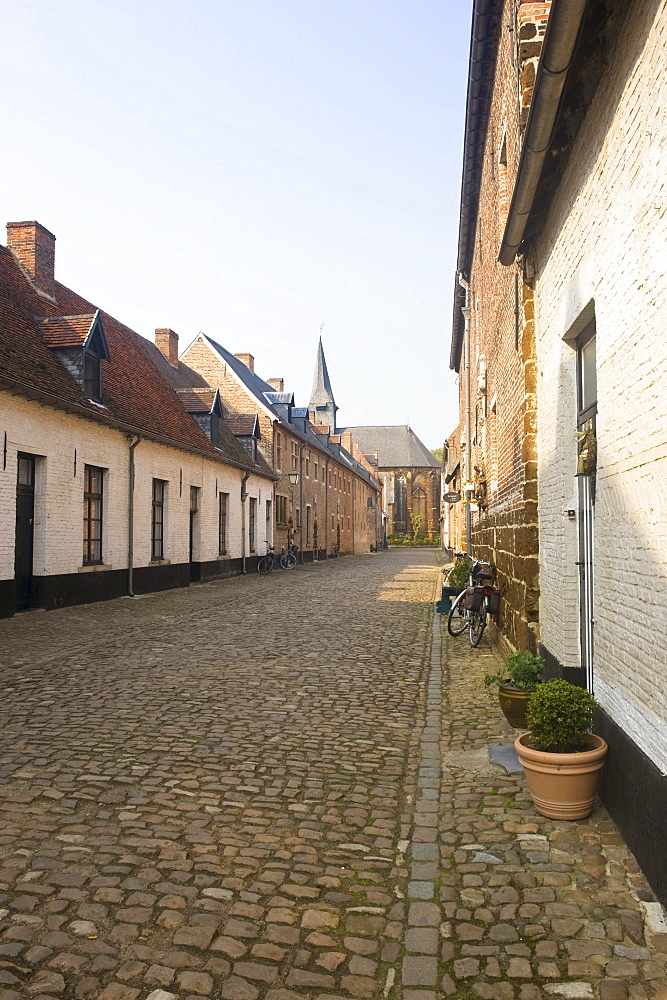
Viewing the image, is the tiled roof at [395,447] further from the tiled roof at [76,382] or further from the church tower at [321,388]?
the tiled roof at [76,382]

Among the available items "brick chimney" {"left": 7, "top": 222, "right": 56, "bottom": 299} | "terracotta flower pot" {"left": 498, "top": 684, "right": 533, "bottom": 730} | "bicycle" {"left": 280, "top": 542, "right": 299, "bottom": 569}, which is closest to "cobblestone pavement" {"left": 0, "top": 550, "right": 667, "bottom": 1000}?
"terracotta flower pot" {"left": 498, "top": 684, "right": 533, "bottom": 730}

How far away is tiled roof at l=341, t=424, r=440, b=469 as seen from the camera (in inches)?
3089

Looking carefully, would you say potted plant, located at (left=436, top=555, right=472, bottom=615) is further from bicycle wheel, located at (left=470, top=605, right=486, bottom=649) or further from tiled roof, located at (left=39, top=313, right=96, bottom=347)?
tiled roof, located at (left=39, top=313, right=96, bottom=347)

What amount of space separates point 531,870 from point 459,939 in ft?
2.28

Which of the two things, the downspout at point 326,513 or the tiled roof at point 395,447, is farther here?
the tiled roof at point 395,447

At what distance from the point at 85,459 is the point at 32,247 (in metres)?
5.15

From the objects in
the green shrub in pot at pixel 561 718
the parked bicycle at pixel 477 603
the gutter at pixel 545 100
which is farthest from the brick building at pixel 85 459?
the green shrub in pot at pixel 561 718

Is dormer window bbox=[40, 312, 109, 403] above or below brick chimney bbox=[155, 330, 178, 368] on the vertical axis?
below

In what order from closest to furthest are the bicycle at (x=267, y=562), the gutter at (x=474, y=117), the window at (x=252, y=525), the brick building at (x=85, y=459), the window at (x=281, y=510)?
the gutter at (x=474, y=117), the brick building at (x=85, y=459), the window at (x=252, y=525), the bicycle at (x=267, y=562), the window at (x=281, y=510)

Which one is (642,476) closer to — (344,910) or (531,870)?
(531,870)

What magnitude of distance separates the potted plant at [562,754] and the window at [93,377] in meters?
13.5

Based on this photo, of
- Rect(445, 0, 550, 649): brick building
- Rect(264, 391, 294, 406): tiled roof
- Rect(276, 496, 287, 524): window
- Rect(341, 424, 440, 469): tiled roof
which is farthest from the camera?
Rect(341, 424, 440, 469): tiled roof

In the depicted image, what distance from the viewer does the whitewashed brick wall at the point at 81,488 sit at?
12.4m

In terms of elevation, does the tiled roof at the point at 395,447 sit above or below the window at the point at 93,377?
above
